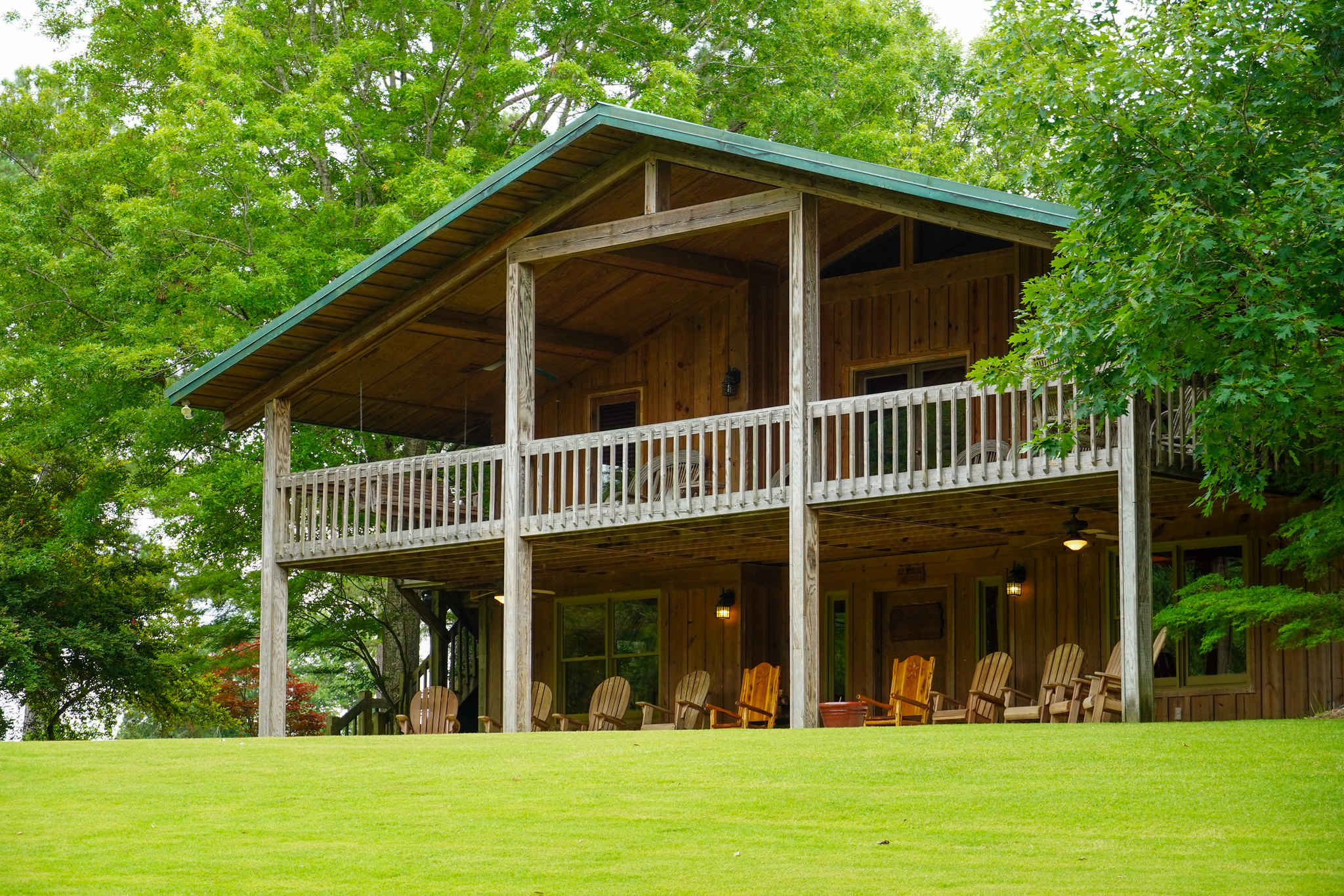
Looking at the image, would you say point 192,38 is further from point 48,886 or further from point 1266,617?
point 48,886

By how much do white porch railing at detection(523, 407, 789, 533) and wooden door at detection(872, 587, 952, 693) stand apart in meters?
2.19

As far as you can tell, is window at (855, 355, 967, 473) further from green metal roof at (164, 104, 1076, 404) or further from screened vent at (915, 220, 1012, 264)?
green metal roof at (164, 104, 1076, 404)

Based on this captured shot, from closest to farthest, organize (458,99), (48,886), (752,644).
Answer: (48,886) → (752,644) → (458,99)

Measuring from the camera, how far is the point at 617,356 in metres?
21.4

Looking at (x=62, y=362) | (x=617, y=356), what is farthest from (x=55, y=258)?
(x=617, y=356)

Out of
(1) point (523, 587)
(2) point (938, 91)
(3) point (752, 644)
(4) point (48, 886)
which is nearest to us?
(4) point (48, 886)

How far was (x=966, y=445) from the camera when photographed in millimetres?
15289

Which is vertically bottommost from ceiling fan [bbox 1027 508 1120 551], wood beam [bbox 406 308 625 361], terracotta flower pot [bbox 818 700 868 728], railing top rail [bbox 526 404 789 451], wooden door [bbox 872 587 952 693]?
terracotta flower pot [bbox 818 700 868 728]

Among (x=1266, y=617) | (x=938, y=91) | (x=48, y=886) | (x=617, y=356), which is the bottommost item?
(x=48, y=886)

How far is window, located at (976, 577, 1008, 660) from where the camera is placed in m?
18.6

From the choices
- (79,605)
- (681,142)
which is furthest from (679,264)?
(79,605)

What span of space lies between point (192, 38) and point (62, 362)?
16.1 ft

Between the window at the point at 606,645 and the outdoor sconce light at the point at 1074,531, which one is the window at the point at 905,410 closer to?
the outdoor sconce light at the point at 1074,531

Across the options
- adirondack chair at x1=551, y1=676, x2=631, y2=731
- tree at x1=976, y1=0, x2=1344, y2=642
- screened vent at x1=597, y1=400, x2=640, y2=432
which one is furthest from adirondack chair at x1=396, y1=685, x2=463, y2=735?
tree at x1=976, y1=0, x2=1344, y2=642
